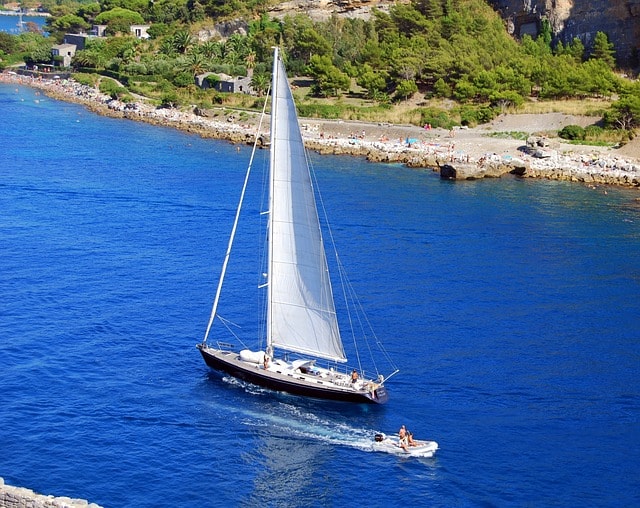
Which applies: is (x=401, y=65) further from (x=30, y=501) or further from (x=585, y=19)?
(x=30, y=501)

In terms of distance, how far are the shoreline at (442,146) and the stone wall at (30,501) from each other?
75.9 m

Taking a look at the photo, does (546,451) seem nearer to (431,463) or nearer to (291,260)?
(431,463)

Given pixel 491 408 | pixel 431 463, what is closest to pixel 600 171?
pixel 491 408

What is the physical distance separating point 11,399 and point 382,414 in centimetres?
1795

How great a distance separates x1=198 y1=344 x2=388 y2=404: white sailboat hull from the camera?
47.8 m

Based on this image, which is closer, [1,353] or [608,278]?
[1,353]

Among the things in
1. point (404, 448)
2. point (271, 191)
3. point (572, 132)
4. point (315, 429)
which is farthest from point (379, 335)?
point (572, 132)

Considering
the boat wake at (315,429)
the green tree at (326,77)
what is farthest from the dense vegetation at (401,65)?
the boat wake at (315,429)

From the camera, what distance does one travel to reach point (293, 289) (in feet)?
165

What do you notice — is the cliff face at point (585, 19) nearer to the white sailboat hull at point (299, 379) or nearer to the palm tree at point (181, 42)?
the palm tree at point (181, 42)

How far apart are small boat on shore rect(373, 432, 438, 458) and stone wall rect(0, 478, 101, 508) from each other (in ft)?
48.6

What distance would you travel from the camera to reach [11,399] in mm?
47875

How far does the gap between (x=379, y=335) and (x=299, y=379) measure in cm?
965

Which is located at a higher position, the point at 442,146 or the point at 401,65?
the point at 401,65
